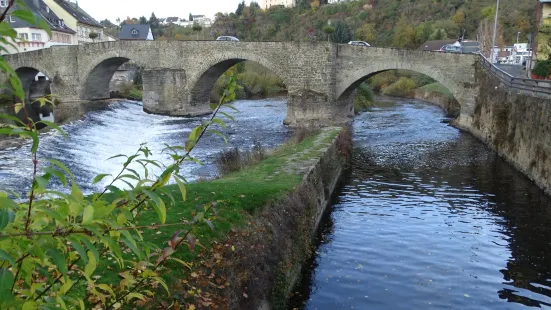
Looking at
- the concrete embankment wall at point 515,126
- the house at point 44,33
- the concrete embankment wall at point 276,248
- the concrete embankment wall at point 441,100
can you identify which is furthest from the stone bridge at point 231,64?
the concrete embankment wall at point 276,248

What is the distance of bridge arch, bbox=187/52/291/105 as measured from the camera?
31359mm

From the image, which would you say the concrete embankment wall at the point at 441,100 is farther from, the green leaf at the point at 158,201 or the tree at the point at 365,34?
the tree at the point at 365,34

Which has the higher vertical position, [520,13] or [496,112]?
[520,13]

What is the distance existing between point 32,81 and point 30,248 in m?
49.9

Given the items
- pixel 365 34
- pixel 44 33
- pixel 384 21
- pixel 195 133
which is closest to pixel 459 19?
pixel 365 34

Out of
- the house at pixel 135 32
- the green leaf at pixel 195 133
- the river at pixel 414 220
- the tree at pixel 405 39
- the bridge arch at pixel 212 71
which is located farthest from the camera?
the house at pixel 135 32

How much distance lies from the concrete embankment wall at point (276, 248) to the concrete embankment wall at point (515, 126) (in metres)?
7.79

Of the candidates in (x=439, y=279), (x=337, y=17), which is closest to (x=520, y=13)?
(x=337, y=17)

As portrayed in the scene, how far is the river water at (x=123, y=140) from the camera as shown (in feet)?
51.2

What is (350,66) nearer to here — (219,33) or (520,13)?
(520,13)

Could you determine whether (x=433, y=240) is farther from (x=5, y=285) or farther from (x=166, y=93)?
(x=166, y=93)

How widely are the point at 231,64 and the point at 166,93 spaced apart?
518 cm

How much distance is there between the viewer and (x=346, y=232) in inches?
479

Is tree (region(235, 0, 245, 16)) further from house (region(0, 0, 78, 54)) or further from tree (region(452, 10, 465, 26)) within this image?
house (region(0, 0, 78, 54))
